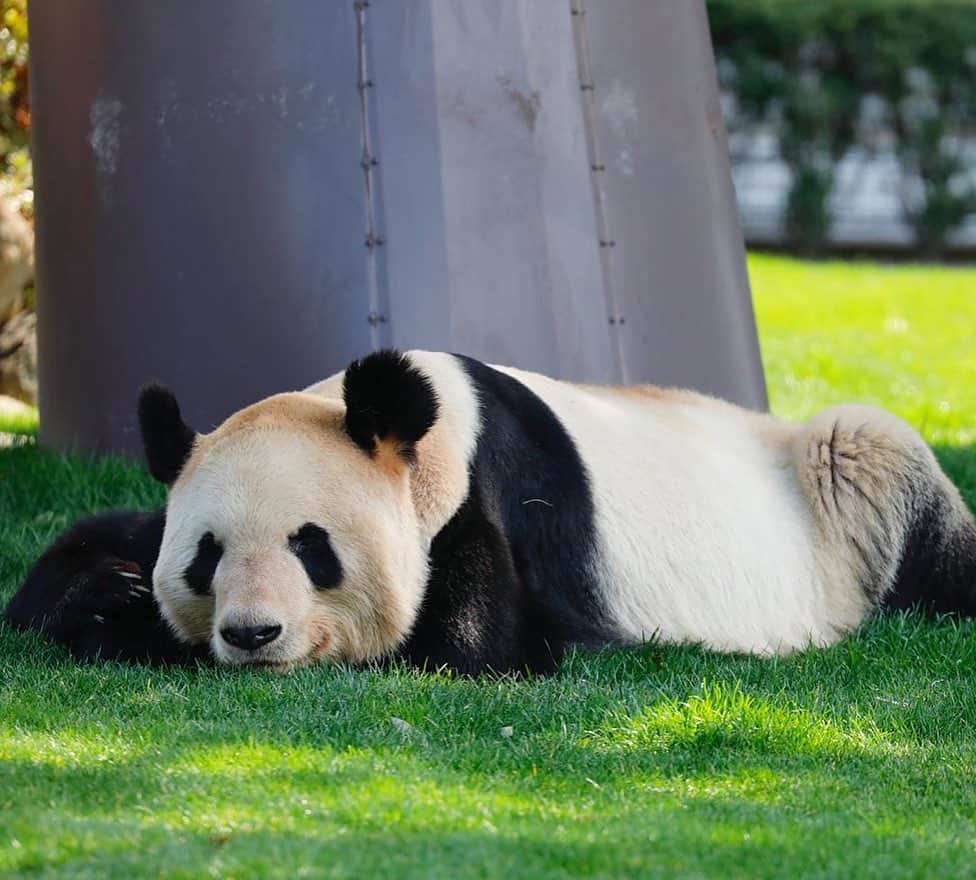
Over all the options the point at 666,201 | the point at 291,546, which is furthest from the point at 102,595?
the point at 666,201

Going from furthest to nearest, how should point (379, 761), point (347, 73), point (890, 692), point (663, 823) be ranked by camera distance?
point (347, 73) < point (890, 692) < point (379, 761) < point (663, 823)

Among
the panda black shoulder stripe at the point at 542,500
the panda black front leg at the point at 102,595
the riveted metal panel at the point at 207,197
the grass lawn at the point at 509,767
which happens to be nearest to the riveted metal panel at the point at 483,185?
the riveted metal panel at the point at 207,197

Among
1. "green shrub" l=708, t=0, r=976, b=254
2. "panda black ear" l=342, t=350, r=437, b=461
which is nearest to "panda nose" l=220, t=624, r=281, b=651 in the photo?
"panda black ear" l=342, t=350, r=437, b=461

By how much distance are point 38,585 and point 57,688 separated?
2.83 ft

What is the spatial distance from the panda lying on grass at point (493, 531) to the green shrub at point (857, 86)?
1540 cm

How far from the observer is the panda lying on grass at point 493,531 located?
487cm

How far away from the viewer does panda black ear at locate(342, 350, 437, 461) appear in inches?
193

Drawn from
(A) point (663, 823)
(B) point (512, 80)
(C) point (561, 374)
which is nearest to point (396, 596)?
(A) point (663, 823)

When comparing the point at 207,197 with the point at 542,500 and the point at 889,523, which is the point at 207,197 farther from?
the point at 889,523

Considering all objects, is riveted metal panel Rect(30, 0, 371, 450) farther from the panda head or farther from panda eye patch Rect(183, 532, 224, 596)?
panda eye patch Rect(183, 532, 224, 596)

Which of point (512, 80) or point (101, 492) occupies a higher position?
point (512, 80)

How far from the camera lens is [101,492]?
24.6 ft

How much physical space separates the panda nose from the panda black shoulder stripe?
842mm

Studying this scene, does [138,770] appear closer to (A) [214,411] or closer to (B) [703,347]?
(A) [214,411]
